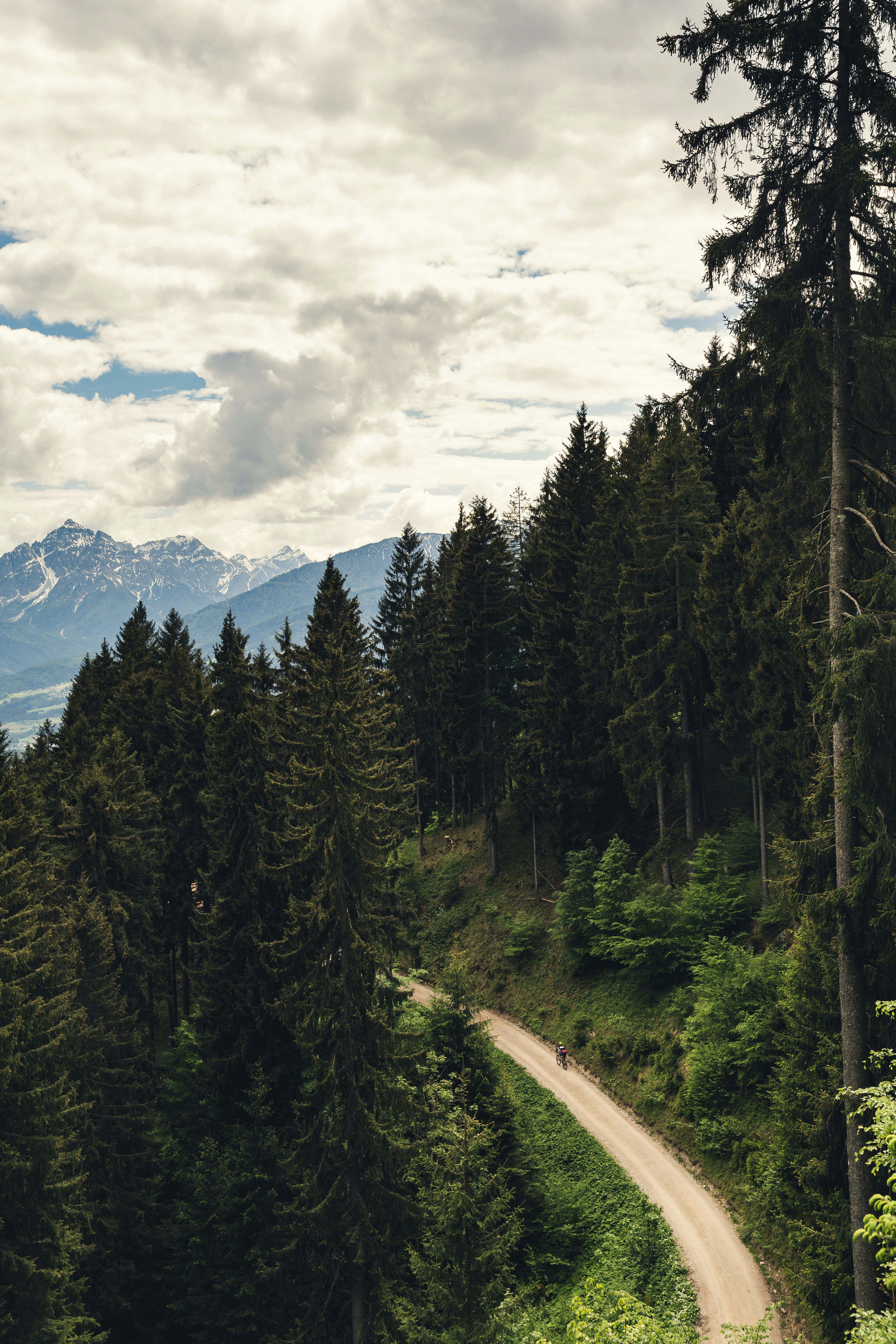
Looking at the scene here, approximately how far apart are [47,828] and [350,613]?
13455 mm

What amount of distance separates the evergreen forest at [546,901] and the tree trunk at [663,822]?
184mm

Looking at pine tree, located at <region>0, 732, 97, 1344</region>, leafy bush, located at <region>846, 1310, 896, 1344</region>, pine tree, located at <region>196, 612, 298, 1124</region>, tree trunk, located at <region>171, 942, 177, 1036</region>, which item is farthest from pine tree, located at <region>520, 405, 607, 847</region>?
leafy bush, located at <region>846, 1310, 896, 1344</region>

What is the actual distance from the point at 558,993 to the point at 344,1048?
1613 centimetres

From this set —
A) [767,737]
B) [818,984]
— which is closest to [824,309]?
[818,984]

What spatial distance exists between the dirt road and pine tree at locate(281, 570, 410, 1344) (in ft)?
18.1

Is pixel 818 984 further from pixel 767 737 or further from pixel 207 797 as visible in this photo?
pixel 207 797

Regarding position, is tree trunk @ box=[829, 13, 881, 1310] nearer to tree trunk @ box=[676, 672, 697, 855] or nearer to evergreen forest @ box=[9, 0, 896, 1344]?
evergreen forest @ box=[9, 0, 896, 1344]

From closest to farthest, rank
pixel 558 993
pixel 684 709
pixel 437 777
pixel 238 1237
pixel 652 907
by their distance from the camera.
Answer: pixel 238 1237, pixel 652 907, pixel 684 709, pixel 558 993, pixel 437 777

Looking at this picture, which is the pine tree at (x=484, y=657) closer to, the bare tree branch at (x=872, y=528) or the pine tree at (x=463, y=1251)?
the pine tree at (x=463, y=1251)

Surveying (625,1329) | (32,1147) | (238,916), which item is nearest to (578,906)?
(238,916)

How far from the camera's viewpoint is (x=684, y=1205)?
20422 mm

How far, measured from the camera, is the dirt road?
675 inches

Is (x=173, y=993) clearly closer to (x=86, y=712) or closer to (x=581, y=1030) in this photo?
(x=86, y=712)

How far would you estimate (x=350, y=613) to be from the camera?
31203 millimetres
